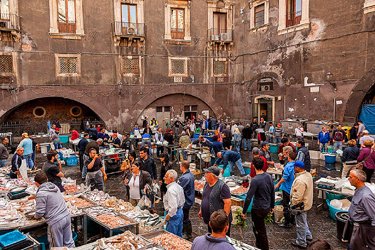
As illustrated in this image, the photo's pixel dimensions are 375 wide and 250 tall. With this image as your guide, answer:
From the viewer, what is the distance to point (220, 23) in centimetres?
2470

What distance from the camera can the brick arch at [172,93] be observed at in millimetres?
22656

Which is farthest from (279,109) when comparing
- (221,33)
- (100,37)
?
(100,37)

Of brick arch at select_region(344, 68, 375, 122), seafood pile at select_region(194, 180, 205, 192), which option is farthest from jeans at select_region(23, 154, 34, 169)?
brick arch at select_region(344, 68, 375, 122)

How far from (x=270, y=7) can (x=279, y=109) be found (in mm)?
6915

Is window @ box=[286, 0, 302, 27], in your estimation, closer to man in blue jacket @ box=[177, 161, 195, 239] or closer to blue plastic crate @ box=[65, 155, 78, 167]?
blue plastic crate @ box=[65, 155, 78, 167]

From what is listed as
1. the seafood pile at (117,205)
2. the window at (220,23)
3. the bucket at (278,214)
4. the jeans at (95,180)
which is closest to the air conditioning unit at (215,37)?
the window at (220,23)

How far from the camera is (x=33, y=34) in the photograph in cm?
1978

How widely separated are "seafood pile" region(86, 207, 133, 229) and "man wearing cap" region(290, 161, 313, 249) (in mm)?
3332

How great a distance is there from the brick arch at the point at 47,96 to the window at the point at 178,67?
222 inches

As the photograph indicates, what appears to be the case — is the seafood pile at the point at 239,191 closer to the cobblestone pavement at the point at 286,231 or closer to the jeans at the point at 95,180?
the cobblestone pavement at the point at 286,231

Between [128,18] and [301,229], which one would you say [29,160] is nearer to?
[301,229]

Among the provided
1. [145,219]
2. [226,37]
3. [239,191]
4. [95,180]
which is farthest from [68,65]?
[145,219]

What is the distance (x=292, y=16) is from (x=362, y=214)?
18.0 m

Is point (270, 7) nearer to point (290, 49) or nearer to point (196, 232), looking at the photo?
point (290, 49)
